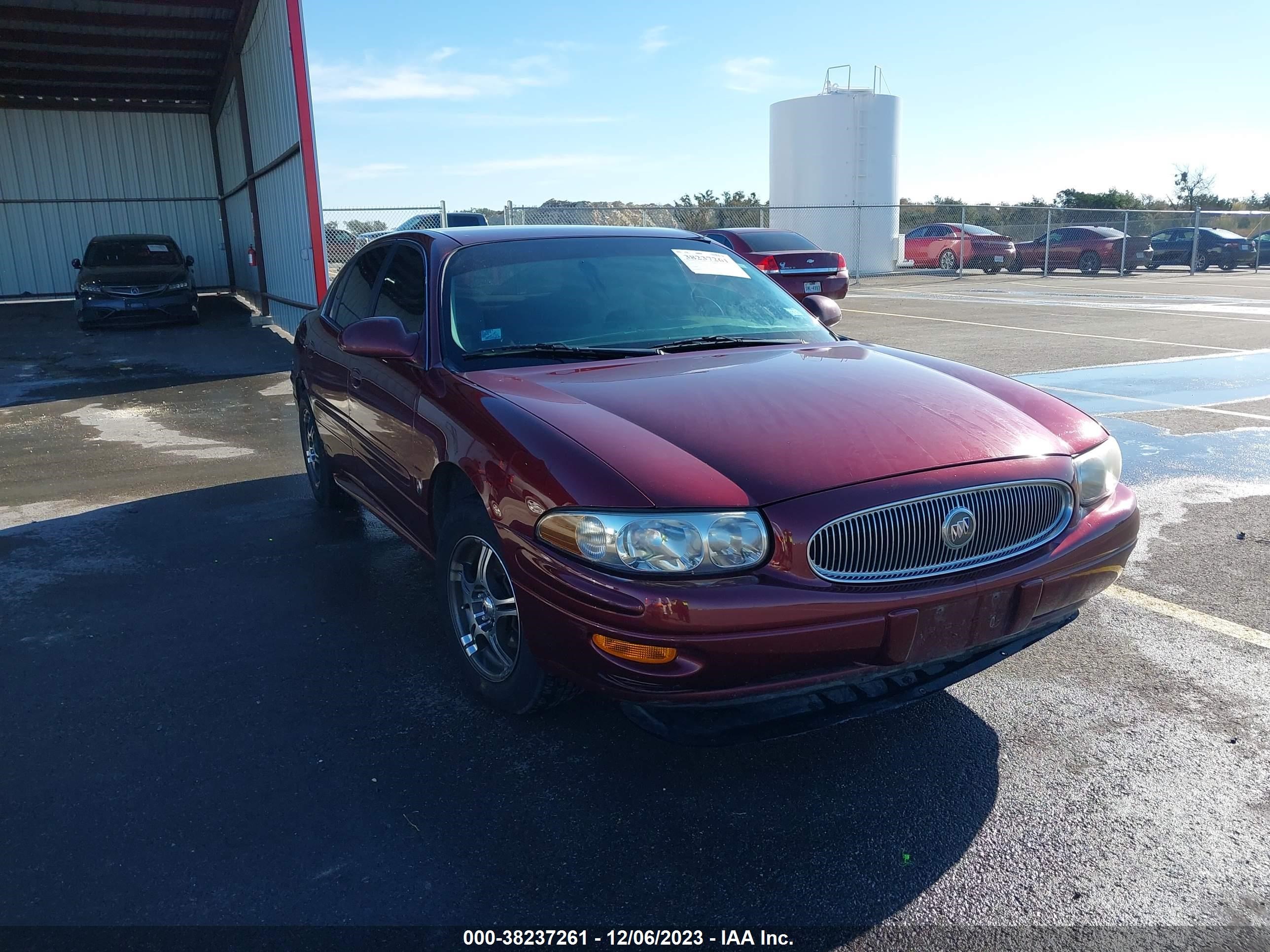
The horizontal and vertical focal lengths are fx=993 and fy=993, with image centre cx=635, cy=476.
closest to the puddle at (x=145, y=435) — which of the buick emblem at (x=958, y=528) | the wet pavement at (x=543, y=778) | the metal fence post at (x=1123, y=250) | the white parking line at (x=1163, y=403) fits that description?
the wet pavement at (x=543, y=778)

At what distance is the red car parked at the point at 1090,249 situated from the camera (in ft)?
92.0

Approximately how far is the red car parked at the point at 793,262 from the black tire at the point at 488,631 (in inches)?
492

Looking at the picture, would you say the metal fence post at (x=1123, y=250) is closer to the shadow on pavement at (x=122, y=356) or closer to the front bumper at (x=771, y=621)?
the shadow on pavement at (x=122, y=356)

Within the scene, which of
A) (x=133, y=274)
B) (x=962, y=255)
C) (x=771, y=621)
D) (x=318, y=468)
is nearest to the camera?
(x=771, y=621)

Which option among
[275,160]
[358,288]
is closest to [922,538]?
[358,288]

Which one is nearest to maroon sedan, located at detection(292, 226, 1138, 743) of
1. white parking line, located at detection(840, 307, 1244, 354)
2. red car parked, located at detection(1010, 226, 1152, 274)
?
white parking line, located at detection(840, 307, 1244, 354)

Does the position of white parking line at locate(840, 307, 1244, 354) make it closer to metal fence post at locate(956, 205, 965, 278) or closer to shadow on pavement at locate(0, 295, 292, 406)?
shadow on pavement at locate(0, 295, 292, 406)

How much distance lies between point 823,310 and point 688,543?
248 cm

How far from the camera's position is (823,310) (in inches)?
184

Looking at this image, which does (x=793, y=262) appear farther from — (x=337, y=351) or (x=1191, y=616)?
(x=1191, y=616)

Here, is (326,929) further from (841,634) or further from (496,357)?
(496,357)

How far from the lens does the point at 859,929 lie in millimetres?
2266

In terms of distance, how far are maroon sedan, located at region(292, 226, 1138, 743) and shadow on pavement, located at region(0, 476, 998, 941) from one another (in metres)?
0.30

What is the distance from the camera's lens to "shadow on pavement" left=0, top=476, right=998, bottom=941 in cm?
238
